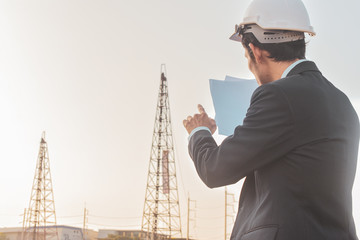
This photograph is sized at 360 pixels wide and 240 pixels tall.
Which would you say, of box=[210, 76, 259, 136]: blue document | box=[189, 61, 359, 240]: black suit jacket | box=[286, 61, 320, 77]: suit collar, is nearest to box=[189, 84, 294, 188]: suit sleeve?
box=[189, 61, 359, 240]: black suit jacket

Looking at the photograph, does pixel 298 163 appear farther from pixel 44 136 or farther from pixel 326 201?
pixel 44 136

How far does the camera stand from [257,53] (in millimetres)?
1478

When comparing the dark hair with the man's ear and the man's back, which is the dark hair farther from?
the man's back

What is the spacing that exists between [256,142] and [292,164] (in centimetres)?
12

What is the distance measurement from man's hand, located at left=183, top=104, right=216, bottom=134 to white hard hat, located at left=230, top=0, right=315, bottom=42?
1.16ft

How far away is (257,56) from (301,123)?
355 millimetres

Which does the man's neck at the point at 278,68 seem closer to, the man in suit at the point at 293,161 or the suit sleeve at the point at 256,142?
the man in suit at the point at 293,161

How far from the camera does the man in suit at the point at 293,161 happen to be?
1182 millimetres

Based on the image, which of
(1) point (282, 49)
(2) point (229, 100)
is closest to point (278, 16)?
(1) point (282, 49)

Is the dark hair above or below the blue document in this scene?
above

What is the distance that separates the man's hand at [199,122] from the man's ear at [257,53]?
279mm

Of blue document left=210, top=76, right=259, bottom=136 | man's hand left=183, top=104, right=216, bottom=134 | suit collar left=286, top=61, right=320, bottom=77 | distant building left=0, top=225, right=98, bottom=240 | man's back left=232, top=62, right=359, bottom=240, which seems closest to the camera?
man's back left=232, top=62, right=359, bottom=240

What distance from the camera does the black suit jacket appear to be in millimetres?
1181

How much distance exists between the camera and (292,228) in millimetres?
1153
